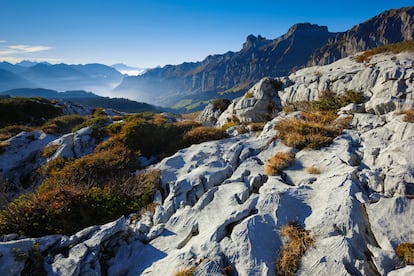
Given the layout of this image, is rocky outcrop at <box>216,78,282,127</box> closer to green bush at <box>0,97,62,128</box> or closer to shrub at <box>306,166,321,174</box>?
shrub at <box>306,166,321,174</box>

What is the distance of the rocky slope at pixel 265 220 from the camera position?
6.29 metres

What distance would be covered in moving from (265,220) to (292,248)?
133 centimetres

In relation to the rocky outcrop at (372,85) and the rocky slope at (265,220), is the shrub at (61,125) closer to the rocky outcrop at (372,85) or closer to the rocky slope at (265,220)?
the rocky slope at (265,220)

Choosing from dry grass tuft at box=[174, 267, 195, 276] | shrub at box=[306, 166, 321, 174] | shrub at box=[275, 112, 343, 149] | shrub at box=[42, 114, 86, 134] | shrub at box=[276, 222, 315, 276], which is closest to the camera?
shrub at box=[276, 222, 315, 276]

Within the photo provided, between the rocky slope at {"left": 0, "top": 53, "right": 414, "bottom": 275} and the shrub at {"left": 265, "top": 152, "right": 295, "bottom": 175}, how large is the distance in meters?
0.31

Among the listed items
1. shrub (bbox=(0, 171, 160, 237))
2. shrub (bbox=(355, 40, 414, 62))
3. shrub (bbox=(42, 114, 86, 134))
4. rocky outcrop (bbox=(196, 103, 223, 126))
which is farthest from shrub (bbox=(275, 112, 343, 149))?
shrub (bbox=(42, 114, 86, 134))

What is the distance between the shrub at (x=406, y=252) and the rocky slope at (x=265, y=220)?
139 mm

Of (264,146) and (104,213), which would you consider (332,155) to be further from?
(104,213)

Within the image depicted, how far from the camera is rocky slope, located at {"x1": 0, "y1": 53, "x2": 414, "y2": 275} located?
6289 mm

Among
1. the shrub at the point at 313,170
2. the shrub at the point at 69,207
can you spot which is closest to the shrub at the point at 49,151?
the shrub at the point at 69,207

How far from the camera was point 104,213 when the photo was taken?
10055 millimetres

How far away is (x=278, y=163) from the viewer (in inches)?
430

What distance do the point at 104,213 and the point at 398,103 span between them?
61.7ft

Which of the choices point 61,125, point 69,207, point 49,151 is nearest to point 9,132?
point 61,125
